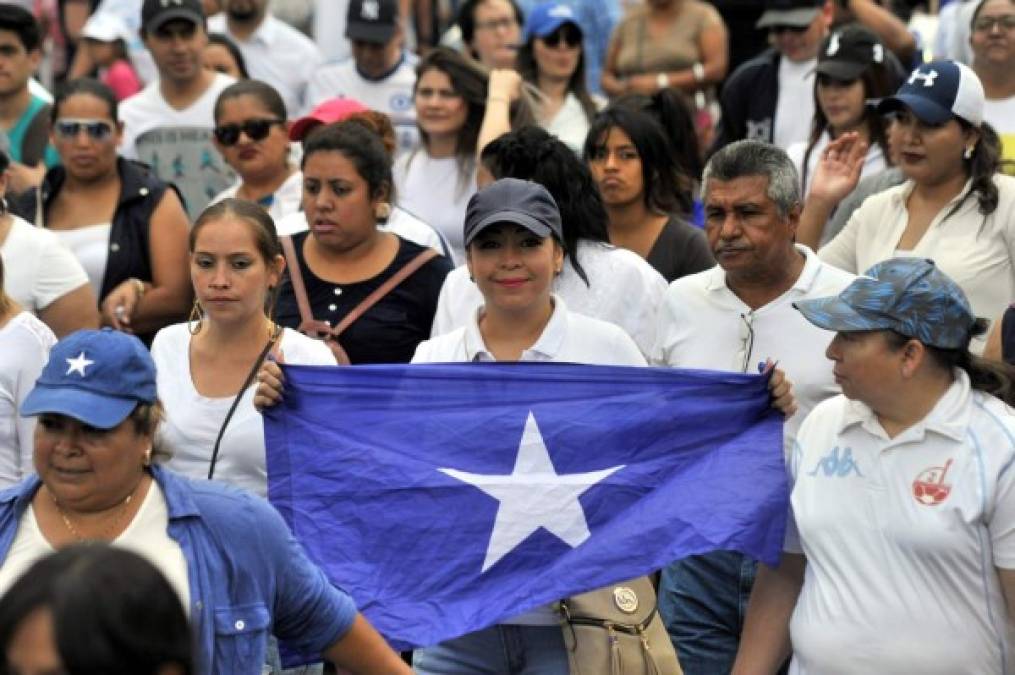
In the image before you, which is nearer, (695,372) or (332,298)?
(695,372)

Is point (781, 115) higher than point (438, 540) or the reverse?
higher

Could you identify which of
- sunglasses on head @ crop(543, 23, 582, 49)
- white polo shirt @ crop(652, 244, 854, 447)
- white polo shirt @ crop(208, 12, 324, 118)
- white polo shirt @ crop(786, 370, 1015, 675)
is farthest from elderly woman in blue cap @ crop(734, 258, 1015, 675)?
white polo shirt @ crop(208, 12, 324, 118)

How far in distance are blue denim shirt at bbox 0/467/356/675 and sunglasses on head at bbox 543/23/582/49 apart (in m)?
6.03

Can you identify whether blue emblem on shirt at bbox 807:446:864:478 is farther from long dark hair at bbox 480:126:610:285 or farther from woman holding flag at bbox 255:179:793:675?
long dark hair at bbox 480:126:610:285

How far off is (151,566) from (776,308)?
12.7 ft

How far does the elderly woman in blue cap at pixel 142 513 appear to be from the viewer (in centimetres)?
480

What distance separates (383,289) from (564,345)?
1349 millimetres

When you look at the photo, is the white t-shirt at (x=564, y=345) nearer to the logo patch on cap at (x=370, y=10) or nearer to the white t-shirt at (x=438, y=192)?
the white t-shirt at (x=438, y=192)

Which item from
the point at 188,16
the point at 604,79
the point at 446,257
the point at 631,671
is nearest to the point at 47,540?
the point at 631,671

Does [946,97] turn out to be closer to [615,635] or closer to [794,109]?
[615,635]

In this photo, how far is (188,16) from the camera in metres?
10.6

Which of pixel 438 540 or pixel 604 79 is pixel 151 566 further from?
pixel 604 79

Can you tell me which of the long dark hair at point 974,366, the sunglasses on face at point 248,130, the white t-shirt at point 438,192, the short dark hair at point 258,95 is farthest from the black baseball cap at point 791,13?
the long dark hair at point 974,366

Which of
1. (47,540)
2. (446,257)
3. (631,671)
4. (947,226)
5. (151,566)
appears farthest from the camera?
(446,257)
